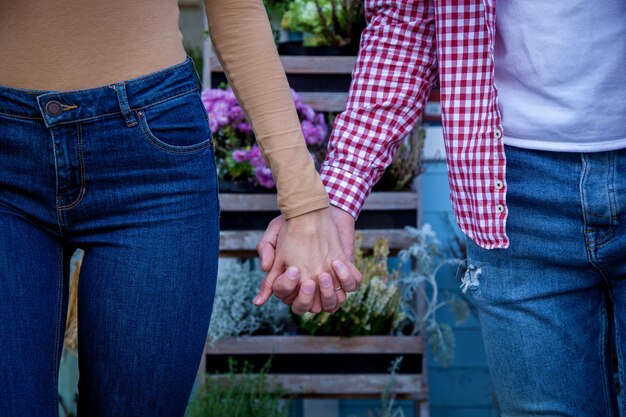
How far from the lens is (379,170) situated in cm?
185

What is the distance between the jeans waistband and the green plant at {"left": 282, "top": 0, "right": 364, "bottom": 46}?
2.11 m

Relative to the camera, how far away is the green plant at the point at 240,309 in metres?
3.23

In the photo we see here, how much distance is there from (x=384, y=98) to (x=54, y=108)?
27.2 inches

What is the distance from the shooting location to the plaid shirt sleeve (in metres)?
1.81

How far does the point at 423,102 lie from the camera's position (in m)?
1.88

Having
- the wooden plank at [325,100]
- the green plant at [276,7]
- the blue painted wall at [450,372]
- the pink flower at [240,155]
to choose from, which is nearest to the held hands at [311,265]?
the pink flower at [240,155]

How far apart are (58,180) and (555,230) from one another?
850 mm

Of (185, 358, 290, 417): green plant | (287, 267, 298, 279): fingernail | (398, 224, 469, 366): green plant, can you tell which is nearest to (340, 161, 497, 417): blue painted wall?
(398, 224, 469, 366): green plant

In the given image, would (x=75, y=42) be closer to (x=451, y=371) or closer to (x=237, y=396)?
(x=237, y=396)

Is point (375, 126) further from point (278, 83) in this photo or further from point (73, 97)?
point (73, 97)

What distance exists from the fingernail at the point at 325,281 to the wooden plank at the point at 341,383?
1.62m

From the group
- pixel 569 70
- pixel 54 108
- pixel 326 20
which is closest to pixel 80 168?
pixel 54 108

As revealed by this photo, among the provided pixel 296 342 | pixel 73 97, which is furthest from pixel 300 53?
pixel 73 97

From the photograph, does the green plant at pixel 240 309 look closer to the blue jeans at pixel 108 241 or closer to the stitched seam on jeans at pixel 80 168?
the blue jeans at pixel 108 241
